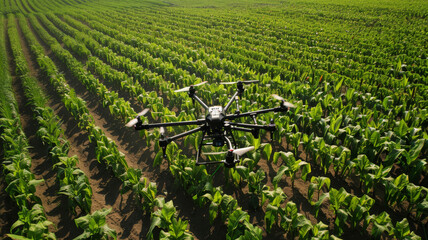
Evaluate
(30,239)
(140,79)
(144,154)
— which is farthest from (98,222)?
(140,79)

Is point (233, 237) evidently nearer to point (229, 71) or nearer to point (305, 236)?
point (305, 236)

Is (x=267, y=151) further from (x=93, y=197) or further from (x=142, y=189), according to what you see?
(x=93, y=197)

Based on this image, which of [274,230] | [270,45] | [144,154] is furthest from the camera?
[270,45]

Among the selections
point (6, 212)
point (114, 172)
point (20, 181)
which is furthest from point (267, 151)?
point (6, 212)

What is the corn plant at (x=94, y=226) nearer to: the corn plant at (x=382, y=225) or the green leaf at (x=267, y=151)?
the green leaf at (x=267, y=151)

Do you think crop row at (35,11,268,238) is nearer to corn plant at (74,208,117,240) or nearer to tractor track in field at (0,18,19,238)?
corn plant at (74,208,117,240)

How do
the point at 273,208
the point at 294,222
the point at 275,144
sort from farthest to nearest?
the point at 275,144
the point at 273,208
the point at 294,222

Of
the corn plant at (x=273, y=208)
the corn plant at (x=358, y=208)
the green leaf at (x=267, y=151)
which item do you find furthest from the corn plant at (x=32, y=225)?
the corn plant at (x=358, y=208)

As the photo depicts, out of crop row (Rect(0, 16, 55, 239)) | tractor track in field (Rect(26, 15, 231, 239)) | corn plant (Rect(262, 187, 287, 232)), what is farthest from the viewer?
tractor track in field (Rect(26, 15, 231, 239))

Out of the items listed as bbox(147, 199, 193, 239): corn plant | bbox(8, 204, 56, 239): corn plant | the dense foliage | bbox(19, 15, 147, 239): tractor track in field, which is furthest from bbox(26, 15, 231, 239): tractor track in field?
bbox(8, 204, 56, 239): corn plant

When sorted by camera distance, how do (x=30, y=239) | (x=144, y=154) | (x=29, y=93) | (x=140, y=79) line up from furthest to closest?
(x=140, y=79), (x=29, y=93), (x=144, y=154), (x=30, y=239)

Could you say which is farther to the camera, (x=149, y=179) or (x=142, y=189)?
(x=149, y=179)
